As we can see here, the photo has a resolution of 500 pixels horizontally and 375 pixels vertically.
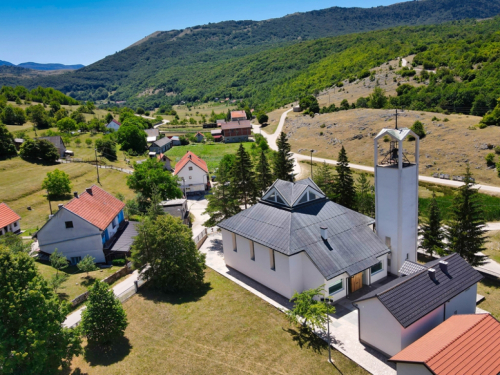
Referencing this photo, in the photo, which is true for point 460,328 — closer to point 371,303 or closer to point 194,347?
point 371,303

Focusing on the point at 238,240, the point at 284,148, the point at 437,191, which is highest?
the point at 284,148

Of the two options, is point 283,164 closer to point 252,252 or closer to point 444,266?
point 252,252

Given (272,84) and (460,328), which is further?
(272,84)

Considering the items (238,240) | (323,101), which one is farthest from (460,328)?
(323,101)

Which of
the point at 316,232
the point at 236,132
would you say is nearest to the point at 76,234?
the point at 316,232

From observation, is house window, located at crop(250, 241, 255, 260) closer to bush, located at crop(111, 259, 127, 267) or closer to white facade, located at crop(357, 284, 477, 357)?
white facade, located at crop(357, 284, 477, 357)

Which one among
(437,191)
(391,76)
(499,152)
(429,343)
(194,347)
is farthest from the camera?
(391,76)
